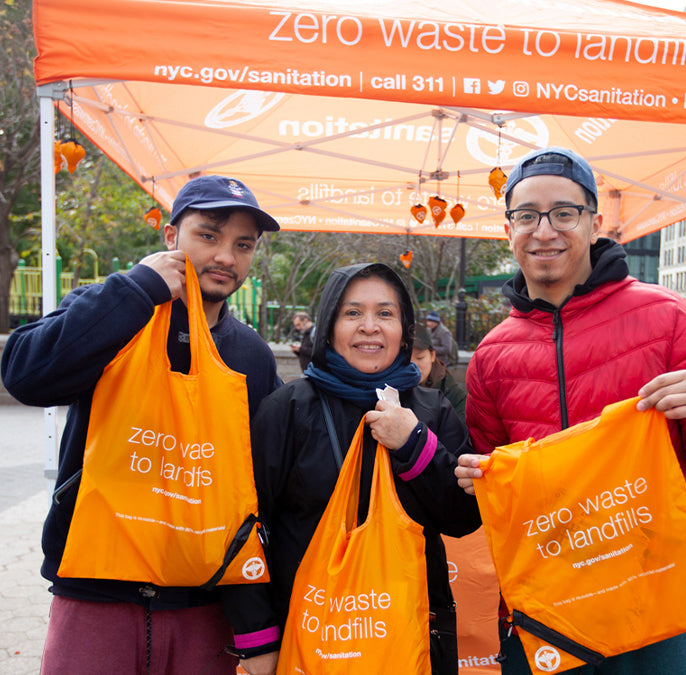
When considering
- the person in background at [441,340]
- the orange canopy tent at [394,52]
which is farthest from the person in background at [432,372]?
the person in background at [441,340]

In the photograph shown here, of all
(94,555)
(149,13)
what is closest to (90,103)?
(149,13)

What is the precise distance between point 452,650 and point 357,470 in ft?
2.05

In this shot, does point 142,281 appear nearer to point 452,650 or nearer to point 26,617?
point 452,650

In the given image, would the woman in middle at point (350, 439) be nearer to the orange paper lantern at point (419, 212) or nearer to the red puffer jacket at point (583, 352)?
the red puffer jacket at point (583, 352)

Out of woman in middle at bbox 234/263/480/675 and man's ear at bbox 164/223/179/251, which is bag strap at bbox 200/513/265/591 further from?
man's ear at bbox 164/223/179/251

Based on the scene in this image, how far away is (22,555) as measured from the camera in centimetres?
483

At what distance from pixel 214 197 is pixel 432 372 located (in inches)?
93.9

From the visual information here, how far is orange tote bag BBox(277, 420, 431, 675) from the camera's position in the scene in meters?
1.66

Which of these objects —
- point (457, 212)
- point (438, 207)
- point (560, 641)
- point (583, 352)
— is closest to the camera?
point (560, 641)

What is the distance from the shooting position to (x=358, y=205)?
706 centimetres

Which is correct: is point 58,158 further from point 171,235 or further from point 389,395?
point 389,395

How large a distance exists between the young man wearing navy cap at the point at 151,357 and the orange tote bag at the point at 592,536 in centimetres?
82

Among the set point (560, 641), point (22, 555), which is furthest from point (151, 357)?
point (22, 555)

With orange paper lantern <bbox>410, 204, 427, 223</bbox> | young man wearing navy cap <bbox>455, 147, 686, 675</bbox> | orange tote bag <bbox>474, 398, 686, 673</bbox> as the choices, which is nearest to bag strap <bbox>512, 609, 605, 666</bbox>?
orange tote bag <bbox>474, 398, 686, 673</bbox>
